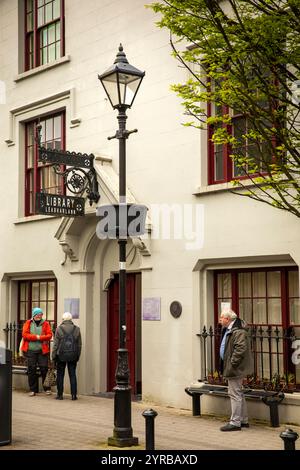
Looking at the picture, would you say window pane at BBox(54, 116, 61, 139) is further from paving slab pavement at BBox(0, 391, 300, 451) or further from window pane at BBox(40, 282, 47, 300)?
paving slab pavement at BBox(0, 391, 300, 451)

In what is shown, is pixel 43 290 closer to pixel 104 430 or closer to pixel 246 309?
pixel 246 309

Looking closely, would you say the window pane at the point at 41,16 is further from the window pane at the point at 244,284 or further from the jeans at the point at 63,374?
the window pane at the point at 244,284

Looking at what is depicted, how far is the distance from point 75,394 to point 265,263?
4951 mm

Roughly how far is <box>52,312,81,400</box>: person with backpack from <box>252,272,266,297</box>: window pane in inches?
160

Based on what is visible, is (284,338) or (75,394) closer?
(284,338)

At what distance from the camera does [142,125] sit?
14.0m

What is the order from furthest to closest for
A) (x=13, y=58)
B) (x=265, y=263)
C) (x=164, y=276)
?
(x=13, y=58) → (x=164, y=276) → (x=265, y=263)

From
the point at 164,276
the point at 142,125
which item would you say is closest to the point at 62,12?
the point at 142,125

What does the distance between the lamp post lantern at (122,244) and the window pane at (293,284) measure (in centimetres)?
323

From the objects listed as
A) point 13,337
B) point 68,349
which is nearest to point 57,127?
point 13,337

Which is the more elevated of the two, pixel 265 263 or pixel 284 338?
pixel 265 263

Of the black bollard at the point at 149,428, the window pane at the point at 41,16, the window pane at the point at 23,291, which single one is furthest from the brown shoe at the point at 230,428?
the window pane at the point at 41,16

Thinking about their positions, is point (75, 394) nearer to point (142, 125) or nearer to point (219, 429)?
point (219, 429)

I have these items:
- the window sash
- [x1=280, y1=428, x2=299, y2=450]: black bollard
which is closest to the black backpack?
the window sash
